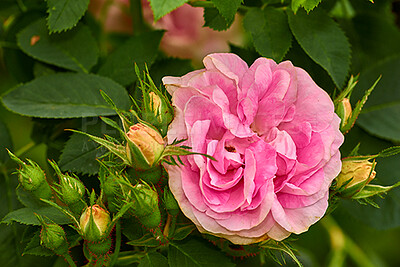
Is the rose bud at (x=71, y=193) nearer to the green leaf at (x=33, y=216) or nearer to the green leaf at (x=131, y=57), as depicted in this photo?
the green leaf at (x=33, y=216)

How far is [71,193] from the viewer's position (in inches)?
18.9

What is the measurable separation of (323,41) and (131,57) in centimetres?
25

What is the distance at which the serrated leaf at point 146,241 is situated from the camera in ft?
1.67

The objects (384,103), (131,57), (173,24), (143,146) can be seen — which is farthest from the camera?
(173,24)

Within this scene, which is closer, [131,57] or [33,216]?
[33,216]

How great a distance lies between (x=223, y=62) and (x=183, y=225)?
0.17 meters

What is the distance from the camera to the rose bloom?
19.0 inches

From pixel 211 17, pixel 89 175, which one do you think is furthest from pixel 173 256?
pixel 211 17

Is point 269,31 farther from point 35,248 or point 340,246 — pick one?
point 340,246

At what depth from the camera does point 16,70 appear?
756 millimetres

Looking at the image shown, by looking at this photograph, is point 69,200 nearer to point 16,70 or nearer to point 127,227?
point 127,227

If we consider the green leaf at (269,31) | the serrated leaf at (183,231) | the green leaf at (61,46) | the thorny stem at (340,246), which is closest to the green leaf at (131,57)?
the green leaf at (61,46)

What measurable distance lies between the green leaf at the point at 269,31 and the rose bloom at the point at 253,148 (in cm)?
8

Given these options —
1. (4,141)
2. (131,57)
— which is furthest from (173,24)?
(4,141)
